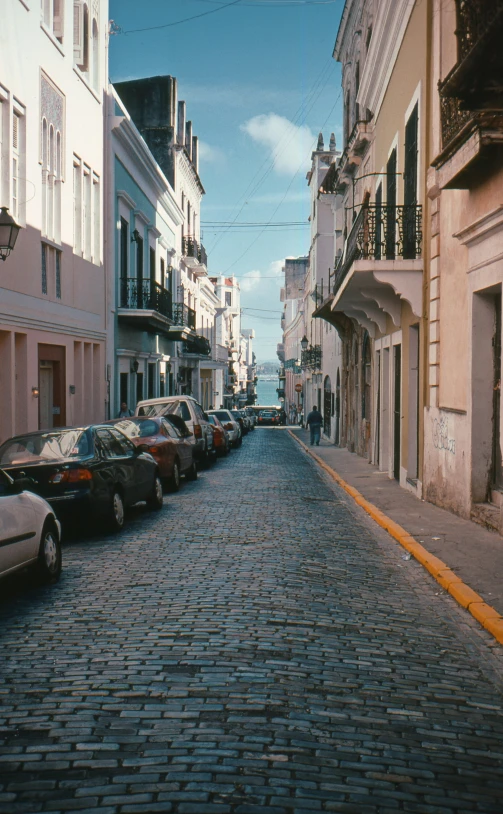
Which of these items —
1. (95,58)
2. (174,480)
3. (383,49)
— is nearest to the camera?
(174,480)

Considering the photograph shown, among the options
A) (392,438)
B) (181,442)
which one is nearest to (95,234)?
(181,442)

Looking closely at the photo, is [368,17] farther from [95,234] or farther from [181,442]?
[181,442]

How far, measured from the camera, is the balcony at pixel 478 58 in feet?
26.0

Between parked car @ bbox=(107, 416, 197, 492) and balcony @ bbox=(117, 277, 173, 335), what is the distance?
10013 mm

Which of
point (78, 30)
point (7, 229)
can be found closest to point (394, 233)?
point (7, 229)

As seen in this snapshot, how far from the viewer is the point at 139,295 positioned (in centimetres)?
2667

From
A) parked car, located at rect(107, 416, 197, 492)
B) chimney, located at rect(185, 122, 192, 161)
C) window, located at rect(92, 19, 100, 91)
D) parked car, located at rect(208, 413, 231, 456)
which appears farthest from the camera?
chimney, located at rect(185, 122, 192, 161)

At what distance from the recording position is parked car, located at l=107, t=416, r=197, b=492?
596 inches

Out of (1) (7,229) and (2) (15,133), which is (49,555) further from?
(2) (15,133)

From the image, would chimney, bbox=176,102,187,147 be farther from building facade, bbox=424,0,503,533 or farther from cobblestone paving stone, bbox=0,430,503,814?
cobblestone paving stone, bbox=0,430,503,814

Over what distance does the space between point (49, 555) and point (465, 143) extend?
613cm

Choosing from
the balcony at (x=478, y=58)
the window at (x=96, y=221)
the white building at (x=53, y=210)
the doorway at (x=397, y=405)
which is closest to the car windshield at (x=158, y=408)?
the white building at (x=53, y=210)

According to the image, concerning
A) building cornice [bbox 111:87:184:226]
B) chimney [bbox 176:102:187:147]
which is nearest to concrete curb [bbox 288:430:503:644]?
building cornice [bbox 111:87:184:226]

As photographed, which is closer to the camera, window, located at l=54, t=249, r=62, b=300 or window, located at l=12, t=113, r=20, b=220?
window, located at l=12, t=113, r=20, b=220
